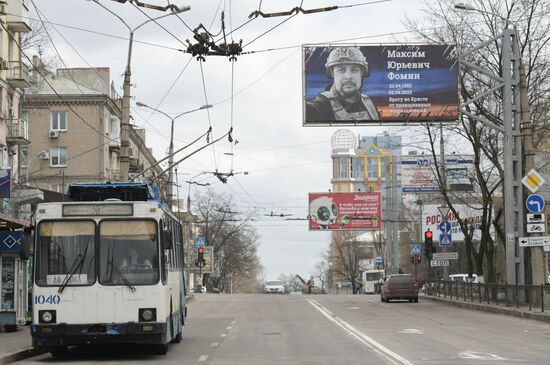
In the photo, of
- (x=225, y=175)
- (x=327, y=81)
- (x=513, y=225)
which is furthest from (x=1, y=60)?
(x=513, y=225)

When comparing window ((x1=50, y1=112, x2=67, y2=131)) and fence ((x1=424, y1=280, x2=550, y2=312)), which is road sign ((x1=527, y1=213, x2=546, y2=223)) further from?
window ((x1=50, y1=112, x2=67, y2=131))

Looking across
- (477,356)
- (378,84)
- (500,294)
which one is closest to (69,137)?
(378,84)

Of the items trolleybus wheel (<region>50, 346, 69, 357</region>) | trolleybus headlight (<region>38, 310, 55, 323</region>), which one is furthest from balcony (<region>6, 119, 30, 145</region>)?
trolleybus headlight (<region>38, 310, 55, 323</region>)

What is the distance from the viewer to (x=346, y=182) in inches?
7121

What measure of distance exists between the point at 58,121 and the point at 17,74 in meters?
24.9

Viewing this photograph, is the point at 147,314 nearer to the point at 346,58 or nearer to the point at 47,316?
the point at 47,316

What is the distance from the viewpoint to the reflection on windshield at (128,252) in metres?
15.4

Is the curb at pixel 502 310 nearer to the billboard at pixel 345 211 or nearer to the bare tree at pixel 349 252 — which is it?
the billboard at pixel 345 211

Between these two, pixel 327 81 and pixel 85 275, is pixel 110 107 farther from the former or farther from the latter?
pixel 85 275

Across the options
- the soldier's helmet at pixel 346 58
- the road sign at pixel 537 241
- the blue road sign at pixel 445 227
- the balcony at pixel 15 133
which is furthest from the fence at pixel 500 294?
the balcony at pixel 15 133

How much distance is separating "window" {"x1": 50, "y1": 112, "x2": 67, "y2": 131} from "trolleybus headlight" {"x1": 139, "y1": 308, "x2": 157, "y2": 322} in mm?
53346

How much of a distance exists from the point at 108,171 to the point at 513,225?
41274 millimetres

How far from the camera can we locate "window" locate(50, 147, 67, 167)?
216 ft

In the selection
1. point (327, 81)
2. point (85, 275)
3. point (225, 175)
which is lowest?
point (85, 275)
